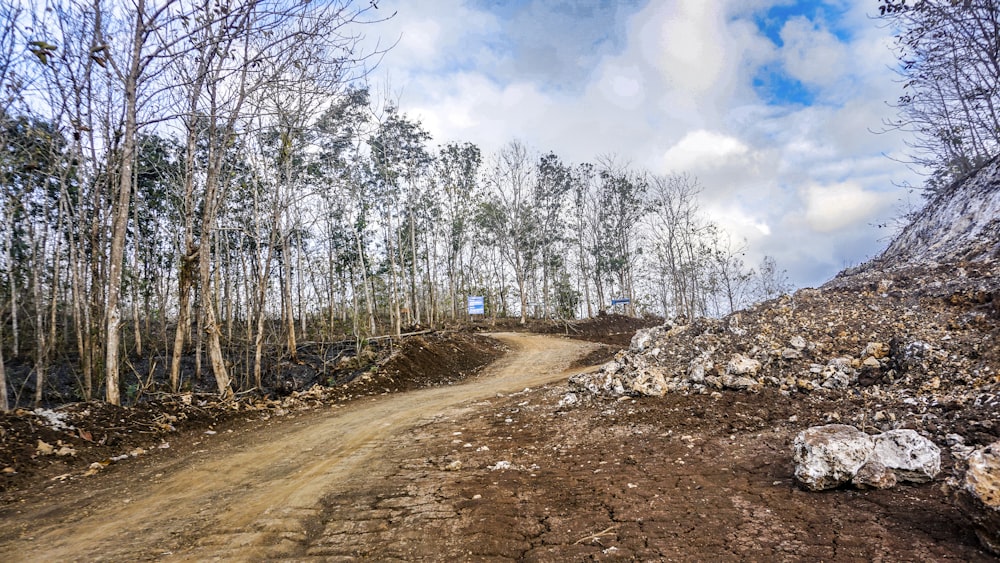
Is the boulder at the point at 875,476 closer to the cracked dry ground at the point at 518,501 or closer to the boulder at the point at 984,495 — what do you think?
the cracked dry ground at the point at 518,501

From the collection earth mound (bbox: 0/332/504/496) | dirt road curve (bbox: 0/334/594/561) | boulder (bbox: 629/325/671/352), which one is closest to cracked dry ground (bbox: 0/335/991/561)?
dirt road curve (bbox: 0/334/594/561)

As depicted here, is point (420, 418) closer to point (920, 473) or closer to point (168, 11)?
point (920, 473)

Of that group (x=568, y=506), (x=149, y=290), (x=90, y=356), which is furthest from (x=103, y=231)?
(x=568, y=506)

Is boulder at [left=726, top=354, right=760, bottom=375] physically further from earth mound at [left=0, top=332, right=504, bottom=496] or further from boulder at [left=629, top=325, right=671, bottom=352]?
earth mound at [left=0, top=332, right=504, bottom=496]

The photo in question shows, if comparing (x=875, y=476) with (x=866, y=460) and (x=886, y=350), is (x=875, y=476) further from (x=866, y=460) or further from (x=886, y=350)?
(x=886, y=350)

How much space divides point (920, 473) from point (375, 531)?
3.85m

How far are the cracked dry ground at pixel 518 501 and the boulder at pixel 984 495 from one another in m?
0.12

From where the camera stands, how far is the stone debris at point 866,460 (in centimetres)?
307

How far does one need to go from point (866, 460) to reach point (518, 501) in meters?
2.56

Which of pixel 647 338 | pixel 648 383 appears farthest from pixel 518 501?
pixel 647 338

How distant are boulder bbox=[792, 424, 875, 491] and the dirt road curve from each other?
11.9ft

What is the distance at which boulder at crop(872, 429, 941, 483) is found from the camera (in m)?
3.05

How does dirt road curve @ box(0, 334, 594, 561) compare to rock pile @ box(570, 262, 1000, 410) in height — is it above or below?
below

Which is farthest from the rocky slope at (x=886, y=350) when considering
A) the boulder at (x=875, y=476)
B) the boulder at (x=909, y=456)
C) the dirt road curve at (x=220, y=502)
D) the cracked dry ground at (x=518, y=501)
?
the dirt road curve at (x=220, y=502)
